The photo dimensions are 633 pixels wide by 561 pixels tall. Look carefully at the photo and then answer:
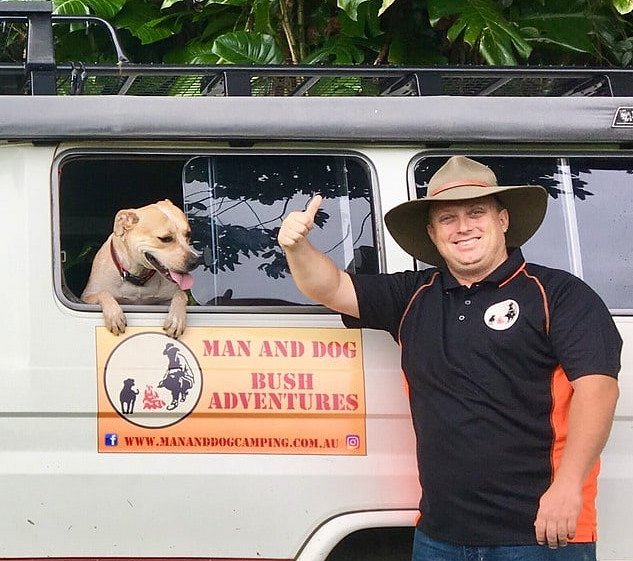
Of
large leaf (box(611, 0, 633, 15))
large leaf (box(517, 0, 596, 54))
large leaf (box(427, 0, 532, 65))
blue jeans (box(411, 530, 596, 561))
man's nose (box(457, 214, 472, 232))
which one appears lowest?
blue jeans (box(411, 530, 596, 561))

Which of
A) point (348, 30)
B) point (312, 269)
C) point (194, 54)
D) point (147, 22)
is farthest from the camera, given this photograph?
point (147, 22)

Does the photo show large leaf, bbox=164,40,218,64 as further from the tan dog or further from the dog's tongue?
the dog's tongue

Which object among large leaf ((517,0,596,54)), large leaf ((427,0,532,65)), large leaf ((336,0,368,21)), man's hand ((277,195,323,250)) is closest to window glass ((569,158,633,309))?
man's hand ((277,195,323,250))

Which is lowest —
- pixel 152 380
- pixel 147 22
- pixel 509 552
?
pixel 509 552

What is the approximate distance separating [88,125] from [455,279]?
120cm

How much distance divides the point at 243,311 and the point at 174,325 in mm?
227

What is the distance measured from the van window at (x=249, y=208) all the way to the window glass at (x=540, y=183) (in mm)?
209

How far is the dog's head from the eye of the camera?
10.2 ft

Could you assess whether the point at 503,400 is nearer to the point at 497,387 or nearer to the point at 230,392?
the point at 497,387

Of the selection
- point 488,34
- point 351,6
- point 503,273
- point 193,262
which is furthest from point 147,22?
point 503,273

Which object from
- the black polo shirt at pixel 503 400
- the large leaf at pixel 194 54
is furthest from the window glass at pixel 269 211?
the large leaf at pixel 194 54

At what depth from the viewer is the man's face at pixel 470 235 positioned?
275 cm

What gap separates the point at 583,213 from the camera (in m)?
3.15

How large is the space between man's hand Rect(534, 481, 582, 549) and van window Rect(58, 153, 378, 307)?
969 mm
